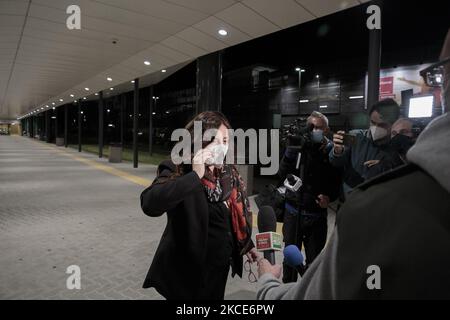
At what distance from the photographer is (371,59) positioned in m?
4.99

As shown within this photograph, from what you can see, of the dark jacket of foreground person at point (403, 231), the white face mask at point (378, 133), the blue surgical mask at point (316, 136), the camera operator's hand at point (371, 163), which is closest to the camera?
the dark jacket of foreground person at point (403, 231)

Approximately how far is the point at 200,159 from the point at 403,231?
1.36m

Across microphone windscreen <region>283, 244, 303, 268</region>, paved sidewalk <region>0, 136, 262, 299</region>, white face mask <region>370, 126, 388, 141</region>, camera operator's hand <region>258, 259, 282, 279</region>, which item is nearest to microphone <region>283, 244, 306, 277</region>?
microphone windscreen <region>283, 244, 303, 268</region>

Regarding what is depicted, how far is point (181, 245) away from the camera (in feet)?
6.33

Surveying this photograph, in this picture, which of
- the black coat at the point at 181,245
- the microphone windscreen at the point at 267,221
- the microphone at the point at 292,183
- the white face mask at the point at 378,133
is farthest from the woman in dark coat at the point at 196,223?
the white face mask at the point at 378,133

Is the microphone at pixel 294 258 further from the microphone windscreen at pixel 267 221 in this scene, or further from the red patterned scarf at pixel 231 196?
the red patterned scarf at pixel 231 196

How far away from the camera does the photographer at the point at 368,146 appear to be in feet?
9.25

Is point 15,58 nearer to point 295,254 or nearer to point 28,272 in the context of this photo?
point 28,272

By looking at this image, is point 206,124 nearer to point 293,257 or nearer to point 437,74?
point 293,257

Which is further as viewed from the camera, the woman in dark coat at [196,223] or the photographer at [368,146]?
the photographer at [368,146]

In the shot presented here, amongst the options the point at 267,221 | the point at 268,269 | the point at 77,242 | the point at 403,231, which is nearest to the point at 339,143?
the point at 267,221

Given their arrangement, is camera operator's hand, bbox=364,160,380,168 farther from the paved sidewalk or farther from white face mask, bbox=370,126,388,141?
the paved sidewalk

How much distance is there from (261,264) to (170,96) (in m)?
40.7

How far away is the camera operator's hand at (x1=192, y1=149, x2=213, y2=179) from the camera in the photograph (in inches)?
72.2
